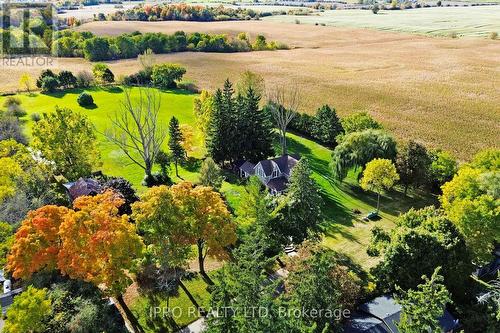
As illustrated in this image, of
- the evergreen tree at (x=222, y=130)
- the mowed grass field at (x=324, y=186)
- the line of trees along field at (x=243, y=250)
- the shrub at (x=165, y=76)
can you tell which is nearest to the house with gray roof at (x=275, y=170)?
the mowed grass field at (x=324, y=186)

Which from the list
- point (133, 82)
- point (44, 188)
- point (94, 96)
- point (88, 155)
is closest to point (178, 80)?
point (133, 82)

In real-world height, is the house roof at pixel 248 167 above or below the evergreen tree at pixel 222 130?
below

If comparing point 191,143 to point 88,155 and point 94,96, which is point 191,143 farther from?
point 94,96

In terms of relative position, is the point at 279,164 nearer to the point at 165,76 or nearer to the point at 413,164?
the point at 413,164

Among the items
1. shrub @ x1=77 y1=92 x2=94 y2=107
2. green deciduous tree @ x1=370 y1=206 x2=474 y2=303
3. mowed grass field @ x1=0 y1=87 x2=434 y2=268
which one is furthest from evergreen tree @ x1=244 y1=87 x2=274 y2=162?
shrub @ x1=77 y1=92 x2=94 y2=107

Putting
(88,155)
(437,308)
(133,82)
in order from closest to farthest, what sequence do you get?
(437,308), (88,155), (133,82)

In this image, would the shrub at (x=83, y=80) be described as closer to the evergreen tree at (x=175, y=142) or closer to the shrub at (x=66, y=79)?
the shrub at (x=66, y=79)
